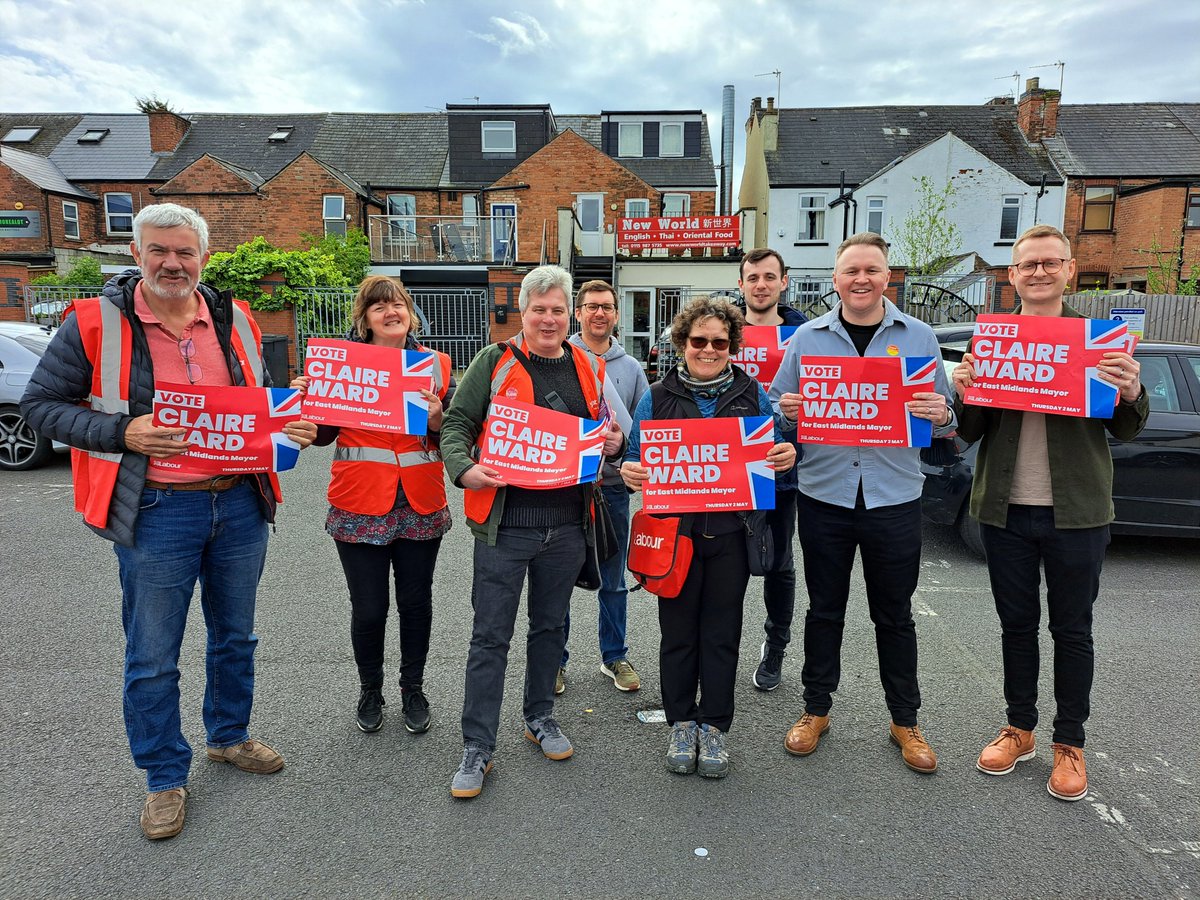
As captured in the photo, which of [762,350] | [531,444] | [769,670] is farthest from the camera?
[762,350]

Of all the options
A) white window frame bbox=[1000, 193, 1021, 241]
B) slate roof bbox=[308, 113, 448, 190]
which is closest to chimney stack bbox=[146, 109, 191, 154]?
slate roof bbox=[308, 113, 448, 190]

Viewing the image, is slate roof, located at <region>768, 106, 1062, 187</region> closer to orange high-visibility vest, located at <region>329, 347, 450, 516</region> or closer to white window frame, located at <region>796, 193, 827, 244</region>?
white window frame, located at <region>796, 193, 827, 244</region>

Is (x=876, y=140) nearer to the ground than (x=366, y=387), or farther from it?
farther from it

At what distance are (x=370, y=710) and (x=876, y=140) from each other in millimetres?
33384

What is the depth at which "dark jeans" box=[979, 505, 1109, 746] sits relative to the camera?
10.3 feet

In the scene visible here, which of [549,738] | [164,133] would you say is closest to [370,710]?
[549,738]

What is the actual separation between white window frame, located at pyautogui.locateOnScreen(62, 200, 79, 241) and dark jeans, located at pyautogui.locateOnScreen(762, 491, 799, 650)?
34363mm

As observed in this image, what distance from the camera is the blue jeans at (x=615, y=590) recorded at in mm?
3945

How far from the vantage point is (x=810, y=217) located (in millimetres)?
29422

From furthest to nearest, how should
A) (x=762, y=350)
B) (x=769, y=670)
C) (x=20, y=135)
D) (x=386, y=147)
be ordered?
1. (x=20, y=135)
2. (x=386, y=147)
3. (x=762, y=350)
4. (x=769, y=670)

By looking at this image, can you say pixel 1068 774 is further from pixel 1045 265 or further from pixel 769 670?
pixel 1045 265

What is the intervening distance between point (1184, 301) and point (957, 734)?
16.0 meters

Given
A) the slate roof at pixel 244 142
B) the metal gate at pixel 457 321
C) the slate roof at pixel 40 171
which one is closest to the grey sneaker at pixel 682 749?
the metal gate at pixel 457 321

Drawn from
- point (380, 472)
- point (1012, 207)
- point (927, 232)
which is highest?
point (1012, 207)
